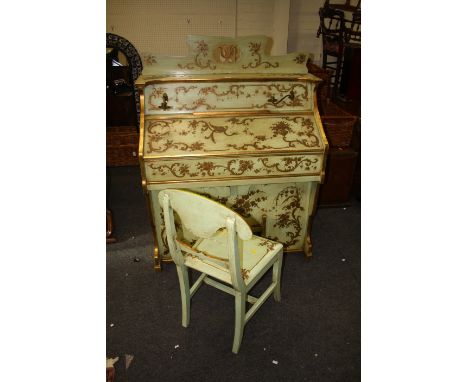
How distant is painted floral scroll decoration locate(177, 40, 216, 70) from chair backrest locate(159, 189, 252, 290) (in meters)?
1.10

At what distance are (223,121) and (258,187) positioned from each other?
536 mm

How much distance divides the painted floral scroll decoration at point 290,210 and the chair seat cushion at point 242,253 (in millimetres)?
553

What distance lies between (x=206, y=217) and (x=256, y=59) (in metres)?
1.34

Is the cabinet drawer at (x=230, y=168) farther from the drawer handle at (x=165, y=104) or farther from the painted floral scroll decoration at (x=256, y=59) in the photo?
the painted floral scroll decoration at (x=256, y=59)

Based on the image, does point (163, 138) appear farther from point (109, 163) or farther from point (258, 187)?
point (109, 163)

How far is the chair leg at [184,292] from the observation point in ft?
6.16

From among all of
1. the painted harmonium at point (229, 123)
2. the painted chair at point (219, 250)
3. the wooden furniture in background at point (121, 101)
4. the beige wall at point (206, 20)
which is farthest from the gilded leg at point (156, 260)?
the beige wall at point (206, 20)

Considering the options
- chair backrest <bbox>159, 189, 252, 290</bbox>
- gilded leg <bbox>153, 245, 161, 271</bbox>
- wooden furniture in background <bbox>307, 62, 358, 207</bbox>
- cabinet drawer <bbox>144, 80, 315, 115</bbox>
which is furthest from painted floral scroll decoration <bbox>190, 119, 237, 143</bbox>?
wooden furniture in background <bbox>307, 62, 358, 207</bbox>

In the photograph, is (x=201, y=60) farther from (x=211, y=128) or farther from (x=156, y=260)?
(x=156, y=260)

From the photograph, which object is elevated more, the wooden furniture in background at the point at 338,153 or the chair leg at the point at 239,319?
the wooden furniture in background at the point at 338,153

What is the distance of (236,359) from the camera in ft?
6.10

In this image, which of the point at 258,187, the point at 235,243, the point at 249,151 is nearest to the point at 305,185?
the point at 258,187

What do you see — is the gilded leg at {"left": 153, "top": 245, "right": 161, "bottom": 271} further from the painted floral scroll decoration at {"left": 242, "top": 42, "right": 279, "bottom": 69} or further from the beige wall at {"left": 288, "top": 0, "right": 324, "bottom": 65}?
the beige wall at {"left": 288, "top": 0, "right": 324, "bottom": 65}

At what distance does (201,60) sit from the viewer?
2.19m
